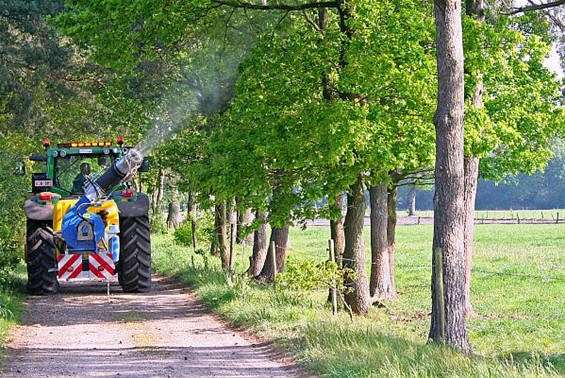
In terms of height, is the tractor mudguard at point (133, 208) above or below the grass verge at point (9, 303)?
above

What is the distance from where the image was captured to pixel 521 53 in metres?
20.6

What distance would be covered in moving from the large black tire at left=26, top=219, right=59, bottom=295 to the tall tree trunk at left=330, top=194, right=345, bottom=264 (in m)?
6.04

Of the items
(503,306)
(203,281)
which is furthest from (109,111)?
(503,306)

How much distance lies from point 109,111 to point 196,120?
4.29 metres

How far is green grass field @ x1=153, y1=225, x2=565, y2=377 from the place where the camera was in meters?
11.8

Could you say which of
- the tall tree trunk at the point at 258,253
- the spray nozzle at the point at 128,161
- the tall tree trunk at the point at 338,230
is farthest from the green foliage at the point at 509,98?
the tall tree trunk at the point at 258,253

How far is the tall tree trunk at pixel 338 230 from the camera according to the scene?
20.2 metres

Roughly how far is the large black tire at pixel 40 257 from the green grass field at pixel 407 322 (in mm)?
3339

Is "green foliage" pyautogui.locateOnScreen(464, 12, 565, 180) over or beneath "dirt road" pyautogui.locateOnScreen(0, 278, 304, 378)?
over

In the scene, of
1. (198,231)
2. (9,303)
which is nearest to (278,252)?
(198,231)

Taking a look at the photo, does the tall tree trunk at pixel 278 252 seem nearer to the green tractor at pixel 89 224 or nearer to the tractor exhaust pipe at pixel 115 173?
the green tractor at pixel 89 224

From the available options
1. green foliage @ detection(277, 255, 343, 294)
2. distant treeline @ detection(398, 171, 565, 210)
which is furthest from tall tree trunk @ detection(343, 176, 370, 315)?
distant treeline @ detection(398, 171, 565, 210)

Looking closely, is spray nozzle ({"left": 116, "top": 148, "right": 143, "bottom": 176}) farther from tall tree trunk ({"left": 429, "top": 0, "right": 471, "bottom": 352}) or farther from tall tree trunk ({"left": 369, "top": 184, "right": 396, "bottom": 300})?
tall tree trunk ({"left": 429, "top": 0, "right": 471, "bottom": 352})

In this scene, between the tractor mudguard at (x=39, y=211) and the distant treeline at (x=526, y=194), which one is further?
the distant treeline at (x=526, y=194)
